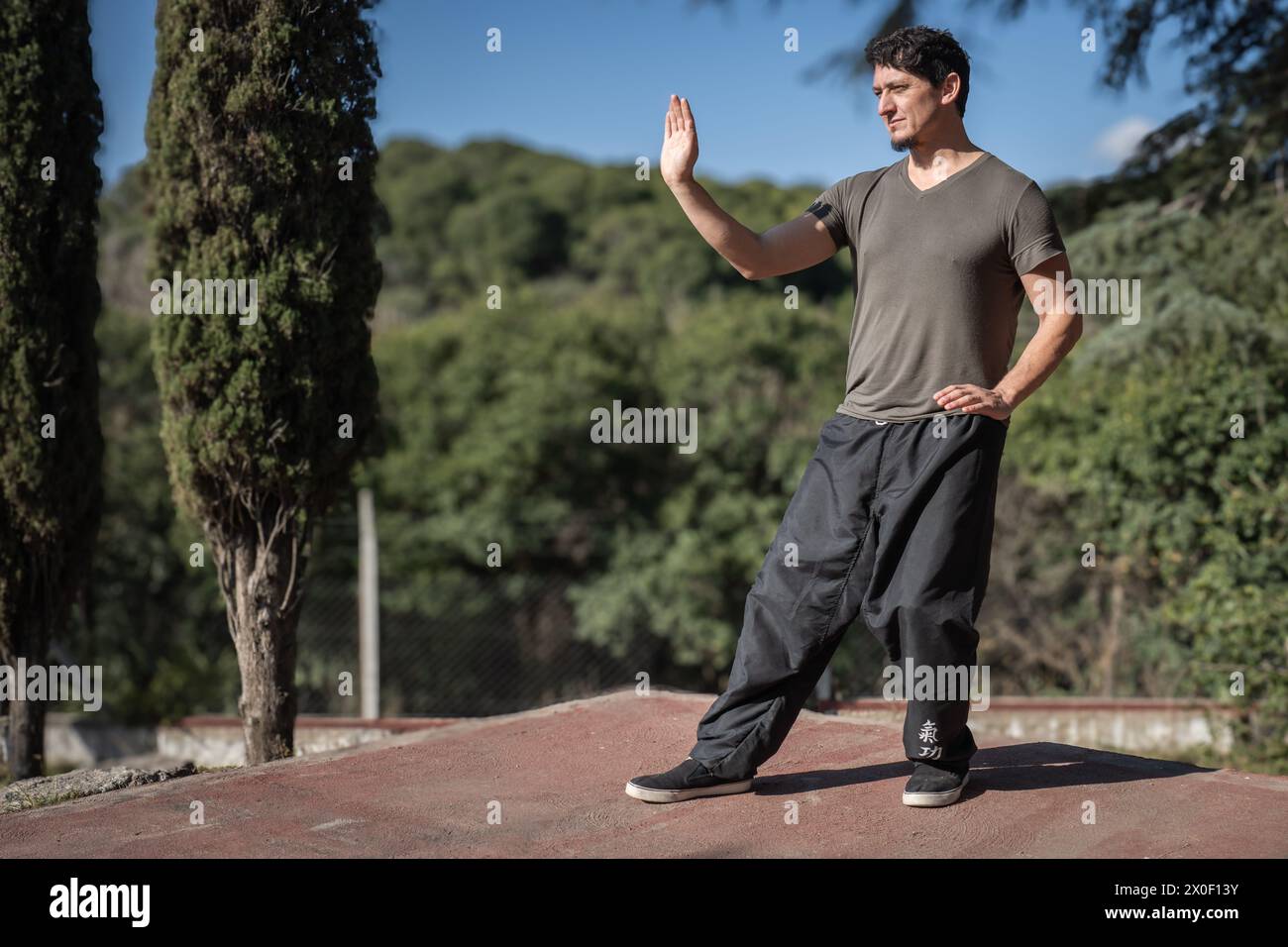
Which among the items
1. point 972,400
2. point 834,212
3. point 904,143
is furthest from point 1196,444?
point 972,400

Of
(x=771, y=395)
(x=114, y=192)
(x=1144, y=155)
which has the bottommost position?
(x=771, y=395)

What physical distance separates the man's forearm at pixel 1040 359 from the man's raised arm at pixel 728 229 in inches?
26.3

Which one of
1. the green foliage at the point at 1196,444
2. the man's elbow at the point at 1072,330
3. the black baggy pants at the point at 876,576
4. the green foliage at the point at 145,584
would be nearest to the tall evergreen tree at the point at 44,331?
the black baggy pants at the point at 876,576

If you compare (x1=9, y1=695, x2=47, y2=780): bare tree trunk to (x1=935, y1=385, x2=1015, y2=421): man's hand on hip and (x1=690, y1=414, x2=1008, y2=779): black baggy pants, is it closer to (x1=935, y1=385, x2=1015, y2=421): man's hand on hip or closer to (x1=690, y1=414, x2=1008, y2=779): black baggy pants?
(x1=690, y1=414, x2=1008, y2=779): black baggy pants

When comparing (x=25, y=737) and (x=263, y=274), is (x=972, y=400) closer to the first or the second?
(x=263, y=274)

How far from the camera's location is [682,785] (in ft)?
10.9

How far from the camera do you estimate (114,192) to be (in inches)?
1057

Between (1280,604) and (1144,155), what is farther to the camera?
(1144,155)

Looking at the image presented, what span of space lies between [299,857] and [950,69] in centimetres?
265

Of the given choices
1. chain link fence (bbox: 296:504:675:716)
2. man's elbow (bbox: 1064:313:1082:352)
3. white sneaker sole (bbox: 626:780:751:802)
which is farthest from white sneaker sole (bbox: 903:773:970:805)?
chain link fence (bbox: 296:504:675:716)

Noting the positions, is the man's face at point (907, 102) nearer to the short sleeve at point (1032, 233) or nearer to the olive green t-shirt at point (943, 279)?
the olive green t-shirt at point (943, 279)

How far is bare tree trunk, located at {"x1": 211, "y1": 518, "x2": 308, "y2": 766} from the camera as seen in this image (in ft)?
15.7
